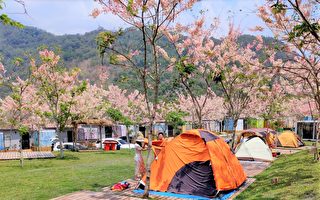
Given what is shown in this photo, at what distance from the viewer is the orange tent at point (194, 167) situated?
1019 centimetres

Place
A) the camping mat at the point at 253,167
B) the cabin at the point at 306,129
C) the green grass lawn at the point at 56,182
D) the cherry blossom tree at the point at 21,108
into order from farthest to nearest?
1. the cabin at the point at 306,129
2. the cherry blossom tree at the point at 21,108
3. the camping mat at the point at 253,167
4. the green grass lawn at the point at 56,182

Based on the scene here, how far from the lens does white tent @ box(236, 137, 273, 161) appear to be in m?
18.6

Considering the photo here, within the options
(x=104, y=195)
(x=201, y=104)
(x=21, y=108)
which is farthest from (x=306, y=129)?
(x=104, y=195)

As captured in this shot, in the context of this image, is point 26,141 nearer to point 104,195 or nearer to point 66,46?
point 104,195

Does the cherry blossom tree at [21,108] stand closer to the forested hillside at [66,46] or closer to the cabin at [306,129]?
the cabin at [306,129]

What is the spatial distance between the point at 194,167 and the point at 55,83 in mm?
12896

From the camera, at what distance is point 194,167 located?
1052 centimetres

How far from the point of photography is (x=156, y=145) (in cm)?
1191

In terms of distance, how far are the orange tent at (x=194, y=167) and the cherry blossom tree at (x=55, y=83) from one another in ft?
38.7

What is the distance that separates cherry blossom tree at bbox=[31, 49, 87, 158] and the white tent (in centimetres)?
1062

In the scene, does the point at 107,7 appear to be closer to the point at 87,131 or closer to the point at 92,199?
the point at 92,199

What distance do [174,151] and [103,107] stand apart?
909 inches

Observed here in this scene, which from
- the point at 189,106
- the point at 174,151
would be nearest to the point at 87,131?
the point at 189,106

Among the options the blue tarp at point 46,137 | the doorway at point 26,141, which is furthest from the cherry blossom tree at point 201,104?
the doorway at point 26,141
